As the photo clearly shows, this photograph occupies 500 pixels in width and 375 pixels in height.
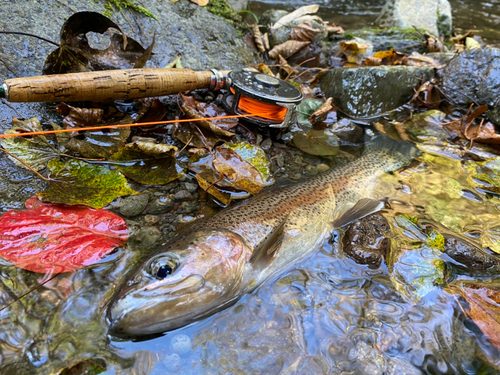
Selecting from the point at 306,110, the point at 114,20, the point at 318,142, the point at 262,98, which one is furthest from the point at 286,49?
the point at 262,98

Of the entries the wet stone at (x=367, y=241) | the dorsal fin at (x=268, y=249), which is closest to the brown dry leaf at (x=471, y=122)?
the wet stone at (x=367, y=241)

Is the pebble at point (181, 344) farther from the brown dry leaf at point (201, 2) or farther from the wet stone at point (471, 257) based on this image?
the brown dry leaf at point (201, 2)

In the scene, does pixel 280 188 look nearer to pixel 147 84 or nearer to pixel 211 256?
pixel 211 256

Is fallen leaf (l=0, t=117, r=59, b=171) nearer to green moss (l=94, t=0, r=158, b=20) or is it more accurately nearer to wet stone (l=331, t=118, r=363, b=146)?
green moss (l=94, t=0, r=158, b=20)

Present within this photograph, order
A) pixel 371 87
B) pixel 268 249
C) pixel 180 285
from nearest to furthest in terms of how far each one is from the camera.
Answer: pixel 180 285, pixel 268 249, pixel 371 87

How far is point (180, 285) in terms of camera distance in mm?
1959

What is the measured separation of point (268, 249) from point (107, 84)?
197cm

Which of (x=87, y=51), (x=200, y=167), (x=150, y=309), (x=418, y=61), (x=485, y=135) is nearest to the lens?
(x=150, y=309)

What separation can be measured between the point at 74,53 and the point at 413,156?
3.78 meters

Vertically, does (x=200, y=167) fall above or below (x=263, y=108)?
below

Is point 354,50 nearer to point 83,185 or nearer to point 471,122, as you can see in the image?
point 471,122

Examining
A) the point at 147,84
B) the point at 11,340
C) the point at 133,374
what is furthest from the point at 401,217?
the point at 11,340

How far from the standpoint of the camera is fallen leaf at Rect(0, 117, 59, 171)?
107 inches

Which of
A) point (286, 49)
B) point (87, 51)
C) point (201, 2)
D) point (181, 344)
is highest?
point (201, 2)
